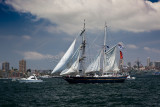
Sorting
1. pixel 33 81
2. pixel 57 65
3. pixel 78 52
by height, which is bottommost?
pixel 33 81

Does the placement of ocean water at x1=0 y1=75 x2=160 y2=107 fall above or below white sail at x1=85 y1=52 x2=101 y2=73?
below

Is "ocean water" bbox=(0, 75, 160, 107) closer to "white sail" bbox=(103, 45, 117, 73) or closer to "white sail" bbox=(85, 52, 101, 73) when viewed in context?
"white sail" bbox=(85, 52, 101, 73)

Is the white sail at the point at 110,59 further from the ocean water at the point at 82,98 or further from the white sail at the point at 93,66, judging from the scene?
the ocean water at the point at 82,98

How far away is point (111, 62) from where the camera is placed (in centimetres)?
7769

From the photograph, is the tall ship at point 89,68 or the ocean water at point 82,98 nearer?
the ocean water at point 82,98

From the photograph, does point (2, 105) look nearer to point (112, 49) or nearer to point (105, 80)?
point (105, 80)

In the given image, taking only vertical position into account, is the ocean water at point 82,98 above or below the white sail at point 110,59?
below

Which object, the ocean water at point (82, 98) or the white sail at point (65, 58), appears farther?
the white sail at point (65, 58)

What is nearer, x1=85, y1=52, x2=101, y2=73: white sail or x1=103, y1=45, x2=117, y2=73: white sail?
x1=85, y1=52, x2=101, y2=73: white sail

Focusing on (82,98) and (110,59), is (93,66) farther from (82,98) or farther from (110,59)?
(82,98)

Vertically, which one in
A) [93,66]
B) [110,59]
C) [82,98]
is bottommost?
[82,98]

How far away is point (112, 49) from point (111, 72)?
9.38 metres

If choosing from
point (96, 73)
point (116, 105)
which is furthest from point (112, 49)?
point (116, 105)

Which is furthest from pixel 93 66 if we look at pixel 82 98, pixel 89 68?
pixel 82 98
